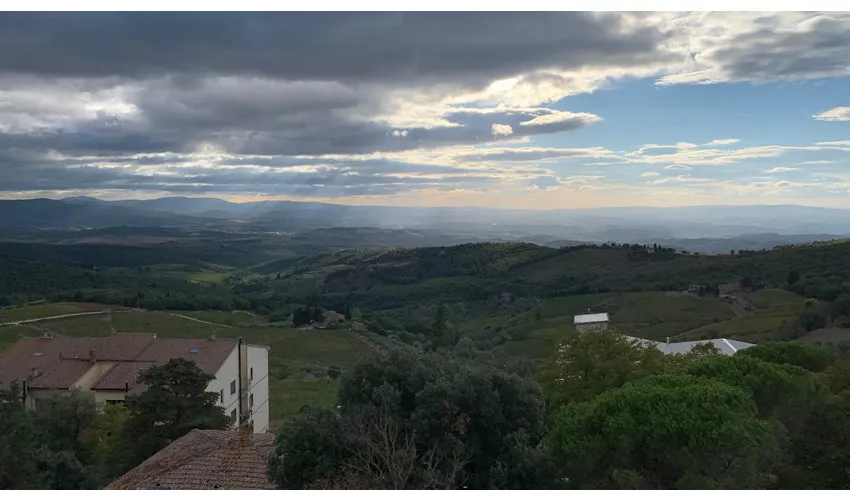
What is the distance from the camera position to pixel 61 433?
57.2 feet

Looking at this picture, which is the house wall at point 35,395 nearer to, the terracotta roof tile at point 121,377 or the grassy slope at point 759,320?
the terracotta roof tile at point 121,377

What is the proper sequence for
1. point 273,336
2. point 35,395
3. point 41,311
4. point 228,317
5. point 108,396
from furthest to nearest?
point 228,317, point 41,311, point 273,336, point 35,395, point 108,396

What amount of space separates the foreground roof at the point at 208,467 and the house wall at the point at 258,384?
36.6 ft

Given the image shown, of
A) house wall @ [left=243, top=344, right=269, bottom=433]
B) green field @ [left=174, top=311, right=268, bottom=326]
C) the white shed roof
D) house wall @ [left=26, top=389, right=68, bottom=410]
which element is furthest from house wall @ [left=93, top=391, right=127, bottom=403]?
green field @ [left=174, top=311, right=268, bottom=326]

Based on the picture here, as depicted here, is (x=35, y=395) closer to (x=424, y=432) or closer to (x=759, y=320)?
(x=424, y=432)

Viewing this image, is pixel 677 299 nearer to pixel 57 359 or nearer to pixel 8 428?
pixel 57 359

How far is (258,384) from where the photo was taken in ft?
83.3

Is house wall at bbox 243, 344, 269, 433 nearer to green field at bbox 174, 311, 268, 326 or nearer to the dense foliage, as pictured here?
the dense foliage

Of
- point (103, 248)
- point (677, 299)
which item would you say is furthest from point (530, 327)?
point (103, 248)

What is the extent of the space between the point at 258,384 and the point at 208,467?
14465 millimetres

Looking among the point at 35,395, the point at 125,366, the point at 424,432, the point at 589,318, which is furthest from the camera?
the point at 589,318

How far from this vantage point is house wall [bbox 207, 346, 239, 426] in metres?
22.0

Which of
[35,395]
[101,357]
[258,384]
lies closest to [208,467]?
[258,384]

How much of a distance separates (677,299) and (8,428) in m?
49.1
